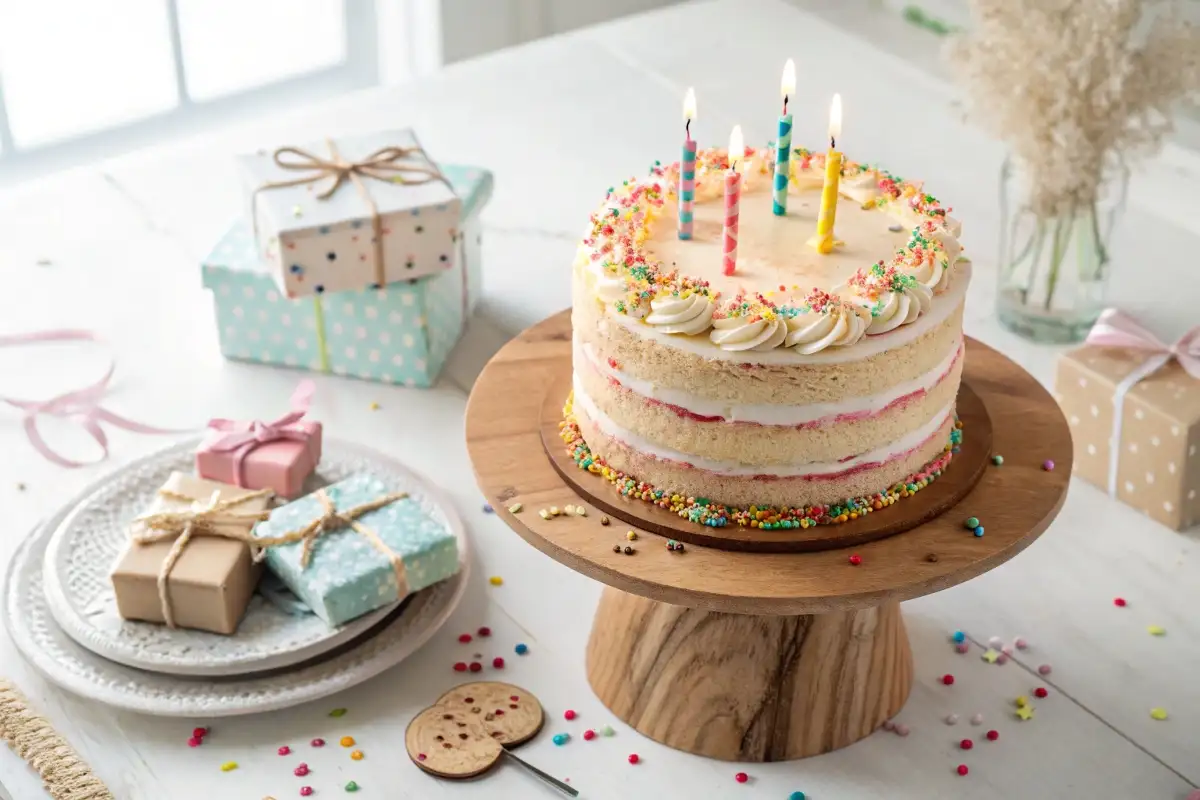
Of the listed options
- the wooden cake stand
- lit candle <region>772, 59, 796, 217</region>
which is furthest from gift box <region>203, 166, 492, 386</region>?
lit candle <region>772, 59, 796, 217</region>

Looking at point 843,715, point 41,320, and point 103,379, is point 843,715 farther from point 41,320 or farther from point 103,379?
point 41,320

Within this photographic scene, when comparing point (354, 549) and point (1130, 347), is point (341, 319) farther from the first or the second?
point (1130, 347)

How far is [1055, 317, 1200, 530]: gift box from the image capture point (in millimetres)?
1948

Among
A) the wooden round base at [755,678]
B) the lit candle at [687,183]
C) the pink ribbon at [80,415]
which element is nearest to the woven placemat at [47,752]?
the pink ribbon at [80,415]

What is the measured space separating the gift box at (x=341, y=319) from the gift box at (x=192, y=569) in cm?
48

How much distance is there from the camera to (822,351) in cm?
145

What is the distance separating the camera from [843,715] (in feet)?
5.52

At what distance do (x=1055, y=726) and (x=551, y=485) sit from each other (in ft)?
2.09

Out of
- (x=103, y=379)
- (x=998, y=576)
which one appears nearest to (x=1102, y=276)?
(x=998, y=576)

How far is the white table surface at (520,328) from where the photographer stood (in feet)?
5.45

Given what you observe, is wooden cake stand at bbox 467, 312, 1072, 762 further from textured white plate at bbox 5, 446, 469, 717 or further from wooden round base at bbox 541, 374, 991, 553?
textured white plate at bbox 5, 446, 469, 717

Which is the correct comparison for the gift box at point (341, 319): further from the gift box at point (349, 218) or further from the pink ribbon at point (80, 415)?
the pink ribbon at point (80, 415)

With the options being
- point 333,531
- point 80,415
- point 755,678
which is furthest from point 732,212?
point 80,415

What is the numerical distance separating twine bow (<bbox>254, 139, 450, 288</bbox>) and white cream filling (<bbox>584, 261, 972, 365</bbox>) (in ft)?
2.37
